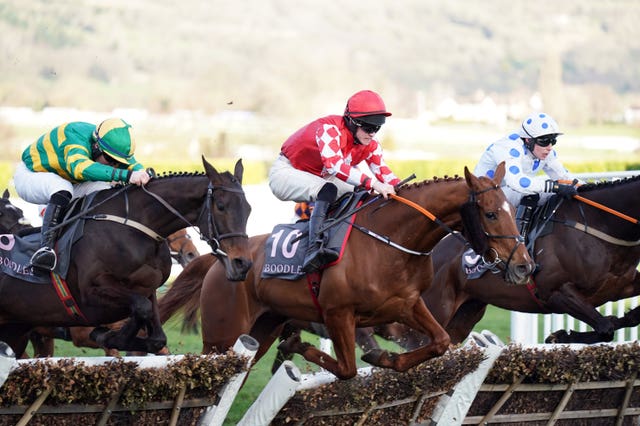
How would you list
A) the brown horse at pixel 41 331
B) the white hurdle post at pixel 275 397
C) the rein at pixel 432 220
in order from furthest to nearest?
the brown horse at pixel 41 331 < the rein at pixel 432 220 < the white hurdle post at pixel 275 397

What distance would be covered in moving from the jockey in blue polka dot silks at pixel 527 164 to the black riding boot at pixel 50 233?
8.62 feet

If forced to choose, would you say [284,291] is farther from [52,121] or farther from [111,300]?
[52,121]

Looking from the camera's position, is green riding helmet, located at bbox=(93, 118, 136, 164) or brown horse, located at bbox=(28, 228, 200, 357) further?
brown horse, located at bbox=(28, 228, 200, 357)

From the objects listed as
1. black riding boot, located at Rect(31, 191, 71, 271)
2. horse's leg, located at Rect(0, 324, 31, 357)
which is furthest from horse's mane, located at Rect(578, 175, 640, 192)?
horse's leg, located at Rect(0, 324, 31, 357)

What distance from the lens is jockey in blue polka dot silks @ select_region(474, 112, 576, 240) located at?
236 inches

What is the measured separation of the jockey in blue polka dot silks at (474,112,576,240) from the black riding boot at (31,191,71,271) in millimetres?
2626

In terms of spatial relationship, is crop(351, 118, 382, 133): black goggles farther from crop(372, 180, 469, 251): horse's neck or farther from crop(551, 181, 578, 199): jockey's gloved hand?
crop(551, 181, 578, 199): jockey's gloved hand

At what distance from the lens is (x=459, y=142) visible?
4103 cm

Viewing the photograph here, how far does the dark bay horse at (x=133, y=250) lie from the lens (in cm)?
488

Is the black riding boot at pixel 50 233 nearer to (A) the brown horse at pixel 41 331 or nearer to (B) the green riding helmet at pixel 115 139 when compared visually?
(B) the green riding helmet at pixel 115 139

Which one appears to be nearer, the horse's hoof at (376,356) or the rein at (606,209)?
the horse's hoof at (376,356)

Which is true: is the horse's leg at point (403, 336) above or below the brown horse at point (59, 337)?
below

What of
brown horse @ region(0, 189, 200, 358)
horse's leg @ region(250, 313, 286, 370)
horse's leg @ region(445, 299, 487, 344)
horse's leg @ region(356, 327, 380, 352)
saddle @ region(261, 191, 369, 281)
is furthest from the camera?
horse's leg @ region(356, 327, 380, 352)

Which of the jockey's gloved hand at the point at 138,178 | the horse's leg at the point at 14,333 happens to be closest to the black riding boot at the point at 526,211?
the jockey's gloved hand at the point at 138,178
